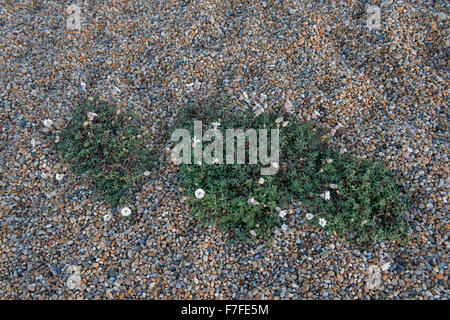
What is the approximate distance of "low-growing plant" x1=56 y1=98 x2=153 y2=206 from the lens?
14.1ft

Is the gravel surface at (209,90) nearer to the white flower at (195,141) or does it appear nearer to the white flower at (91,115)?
the white flower at (195,141)

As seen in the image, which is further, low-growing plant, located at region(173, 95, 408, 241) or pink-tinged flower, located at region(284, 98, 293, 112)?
pink-tinged flower, located at region(284, 98, 293, 112)

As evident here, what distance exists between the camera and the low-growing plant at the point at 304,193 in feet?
13.2

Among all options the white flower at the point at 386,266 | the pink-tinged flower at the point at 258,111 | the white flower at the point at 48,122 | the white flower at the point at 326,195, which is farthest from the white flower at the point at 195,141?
the white flower at the point at 386,266

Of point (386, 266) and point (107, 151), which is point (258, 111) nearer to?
point (107, 151)

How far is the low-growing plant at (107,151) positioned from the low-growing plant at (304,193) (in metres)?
0.64

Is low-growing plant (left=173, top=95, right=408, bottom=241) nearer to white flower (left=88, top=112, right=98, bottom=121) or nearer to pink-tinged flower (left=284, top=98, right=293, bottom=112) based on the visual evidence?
pink-tinged flower (left=284, top=98, right=293, bottom=112)

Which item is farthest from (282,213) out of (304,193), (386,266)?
(386,266)

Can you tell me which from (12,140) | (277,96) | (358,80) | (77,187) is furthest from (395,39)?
(12,140)

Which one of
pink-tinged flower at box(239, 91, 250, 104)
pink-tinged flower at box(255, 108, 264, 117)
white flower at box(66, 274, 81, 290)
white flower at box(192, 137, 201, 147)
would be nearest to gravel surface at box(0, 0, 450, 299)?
white flower at box(66, 274, 81, 290)

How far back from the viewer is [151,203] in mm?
4211

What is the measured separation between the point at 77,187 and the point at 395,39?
15.6 feet

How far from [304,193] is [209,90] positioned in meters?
1.88

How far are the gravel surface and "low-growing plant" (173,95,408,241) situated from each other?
0.17 metres
